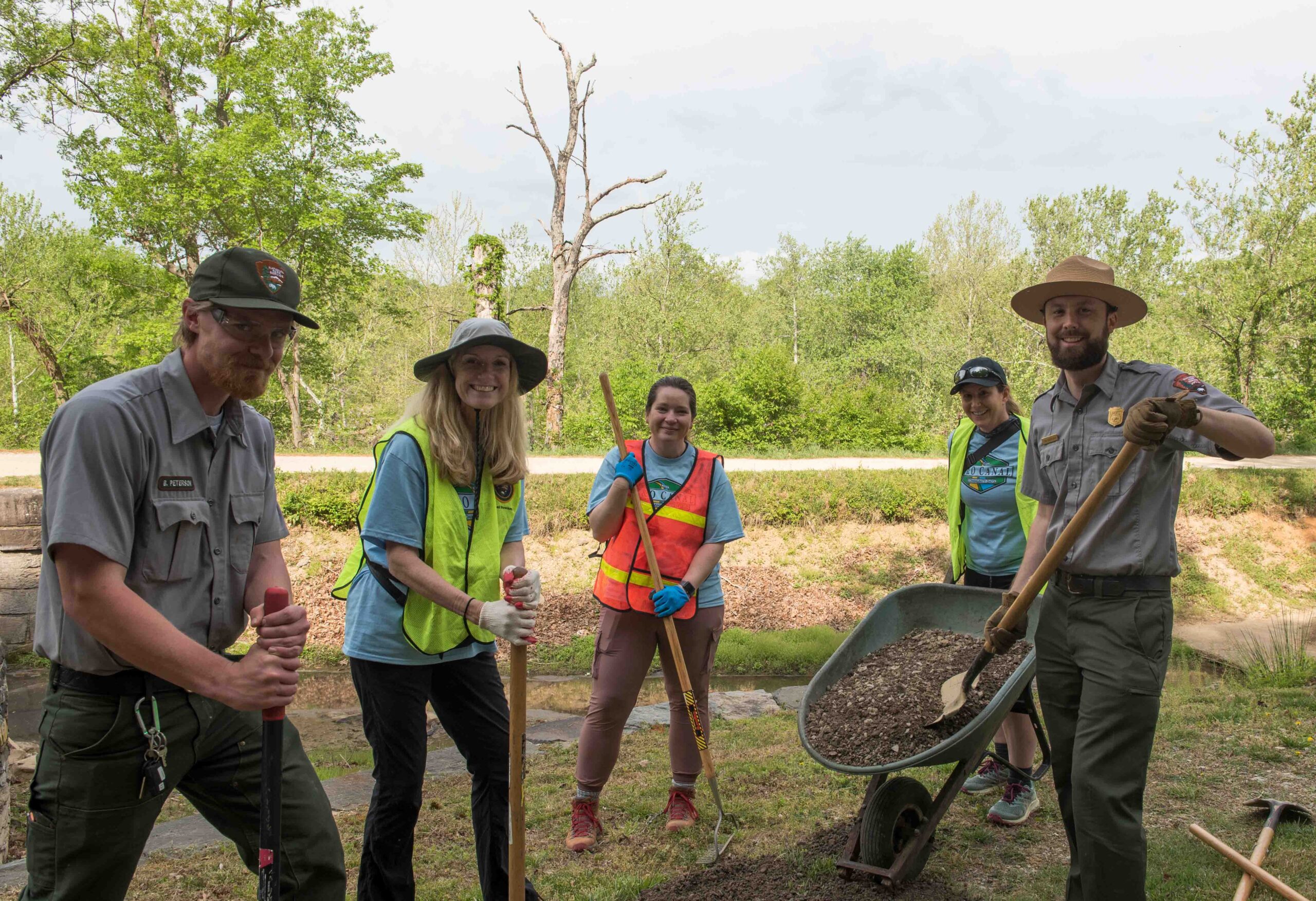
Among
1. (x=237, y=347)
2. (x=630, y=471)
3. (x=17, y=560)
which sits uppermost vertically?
(x=237, y=347)

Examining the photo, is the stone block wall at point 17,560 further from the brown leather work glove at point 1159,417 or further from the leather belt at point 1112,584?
Answer: the brown leather work glove at point 1159,417

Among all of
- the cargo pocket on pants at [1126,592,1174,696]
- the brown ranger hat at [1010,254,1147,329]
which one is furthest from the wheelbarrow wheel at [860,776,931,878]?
the brown ranger hat at [1010,254,1147,329]

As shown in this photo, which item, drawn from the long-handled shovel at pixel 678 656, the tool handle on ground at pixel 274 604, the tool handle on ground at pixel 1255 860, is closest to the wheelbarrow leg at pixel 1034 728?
the tool handle on ground at pixel 1255 860

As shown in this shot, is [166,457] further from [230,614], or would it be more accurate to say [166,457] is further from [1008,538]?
[1008,538]

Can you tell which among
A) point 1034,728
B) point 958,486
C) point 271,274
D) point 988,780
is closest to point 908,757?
point 1034,728

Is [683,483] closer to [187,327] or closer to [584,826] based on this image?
[584,826]

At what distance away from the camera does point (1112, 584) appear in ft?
9.63

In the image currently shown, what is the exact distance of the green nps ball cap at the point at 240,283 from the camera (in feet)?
Answer: 7.22

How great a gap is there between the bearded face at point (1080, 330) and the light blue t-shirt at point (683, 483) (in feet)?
5.25

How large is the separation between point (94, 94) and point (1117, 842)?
74.4 ft

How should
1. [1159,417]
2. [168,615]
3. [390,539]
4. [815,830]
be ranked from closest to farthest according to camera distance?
1. [168,615]
2. [1159,417]
3. [390,539]
4. [815,830]

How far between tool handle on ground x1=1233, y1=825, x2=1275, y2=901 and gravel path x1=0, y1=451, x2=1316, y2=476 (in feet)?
35.4

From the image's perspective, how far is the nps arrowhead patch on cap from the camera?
2238mm

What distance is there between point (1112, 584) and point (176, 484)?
275cm
